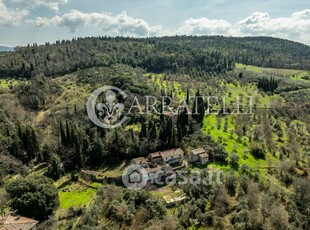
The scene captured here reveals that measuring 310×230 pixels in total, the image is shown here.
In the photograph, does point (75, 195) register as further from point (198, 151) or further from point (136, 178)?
point (198, 151)

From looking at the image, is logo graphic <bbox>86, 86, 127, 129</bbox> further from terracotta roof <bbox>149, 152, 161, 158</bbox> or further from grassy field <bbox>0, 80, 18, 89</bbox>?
grassy field <bbox>0, 80, 18, 89</bbox>

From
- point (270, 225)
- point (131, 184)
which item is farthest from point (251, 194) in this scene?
point (131, 184)

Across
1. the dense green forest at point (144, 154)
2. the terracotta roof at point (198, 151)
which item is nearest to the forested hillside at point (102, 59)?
the dense green forest at point (144, 154)

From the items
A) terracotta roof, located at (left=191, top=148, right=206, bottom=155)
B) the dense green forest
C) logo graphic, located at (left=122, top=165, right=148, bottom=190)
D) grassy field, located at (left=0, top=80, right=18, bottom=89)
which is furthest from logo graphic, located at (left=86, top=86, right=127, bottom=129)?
grassy field, located at (left=0, top=80, right=18, bottom=89)

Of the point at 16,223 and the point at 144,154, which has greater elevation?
the point at 16,223

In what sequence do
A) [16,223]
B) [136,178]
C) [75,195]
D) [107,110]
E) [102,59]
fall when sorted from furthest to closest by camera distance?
[102,59] → [107,110] → [136,178] → [75,195] → [16,223]

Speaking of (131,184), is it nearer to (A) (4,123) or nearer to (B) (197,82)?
(A) (4,123)

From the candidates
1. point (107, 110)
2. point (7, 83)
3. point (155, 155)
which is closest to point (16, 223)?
point (155, 155)
